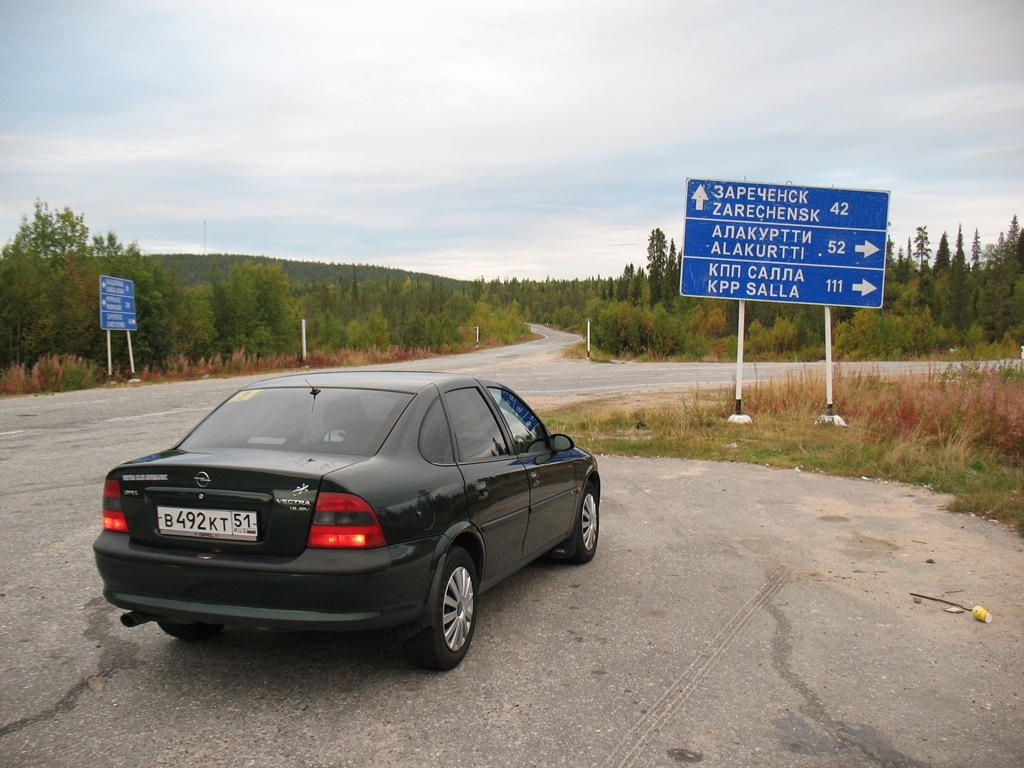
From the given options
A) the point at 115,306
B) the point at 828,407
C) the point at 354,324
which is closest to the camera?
the point at 828,407

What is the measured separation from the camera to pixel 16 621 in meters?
5.02

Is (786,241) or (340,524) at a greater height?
(786,241)

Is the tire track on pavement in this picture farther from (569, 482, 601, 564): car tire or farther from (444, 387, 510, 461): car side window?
(444, 387, 510, 461): car side window

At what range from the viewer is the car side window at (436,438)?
4580mm

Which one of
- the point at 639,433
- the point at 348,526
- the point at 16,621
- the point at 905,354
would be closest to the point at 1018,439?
the point at 639,433

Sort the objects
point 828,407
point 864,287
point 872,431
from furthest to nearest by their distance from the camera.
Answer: point 828,407 < point 864,287 < point 872,431

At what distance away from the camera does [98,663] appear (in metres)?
4.38

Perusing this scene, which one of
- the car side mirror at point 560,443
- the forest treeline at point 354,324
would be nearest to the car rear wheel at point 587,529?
the car side mirror at point 560,443

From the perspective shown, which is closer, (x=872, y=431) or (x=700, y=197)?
(x=872, y=431)

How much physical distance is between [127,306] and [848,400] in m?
23.3

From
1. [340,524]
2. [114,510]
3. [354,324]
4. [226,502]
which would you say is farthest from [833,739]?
[354,324]

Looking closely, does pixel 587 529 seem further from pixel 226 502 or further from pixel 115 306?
pixel 115 306

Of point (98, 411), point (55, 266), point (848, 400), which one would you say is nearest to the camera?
point (848, 400)

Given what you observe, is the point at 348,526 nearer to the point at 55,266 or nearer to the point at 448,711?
the point at 448,711
